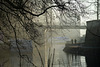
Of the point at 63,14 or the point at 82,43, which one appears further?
the point at 82,43

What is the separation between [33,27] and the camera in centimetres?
230

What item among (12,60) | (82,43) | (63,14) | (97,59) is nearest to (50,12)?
(63,14)

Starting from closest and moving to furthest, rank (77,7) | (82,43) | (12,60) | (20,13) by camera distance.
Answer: (20,13), (77,7), (12,60), (82,43)

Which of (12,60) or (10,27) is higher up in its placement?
(10,27)

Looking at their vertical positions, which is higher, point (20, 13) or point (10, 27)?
point (20, 13)

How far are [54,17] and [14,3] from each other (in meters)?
0.81

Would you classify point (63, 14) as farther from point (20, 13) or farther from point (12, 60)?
point (12, 60)

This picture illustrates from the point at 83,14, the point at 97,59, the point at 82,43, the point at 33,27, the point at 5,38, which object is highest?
the point at 83,14

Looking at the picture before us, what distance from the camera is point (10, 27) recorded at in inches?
89.0

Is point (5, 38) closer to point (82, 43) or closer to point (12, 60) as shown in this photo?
point (12, 60)

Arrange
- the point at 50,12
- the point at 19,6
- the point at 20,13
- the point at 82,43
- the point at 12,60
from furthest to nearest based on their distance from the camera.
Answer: the point at 82,43 < the point at 12,60 < the point at 50,12 < the point at 20,13 < the point at 19,6

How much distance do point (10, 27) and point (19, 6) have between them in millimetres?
516

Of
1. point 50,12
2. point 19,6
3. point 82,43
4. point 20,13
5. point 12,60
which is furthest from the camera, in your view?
point 82,43

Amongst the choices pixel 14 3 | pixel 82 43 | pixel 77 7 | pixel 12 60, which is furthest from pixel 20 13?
pixel 82 43
